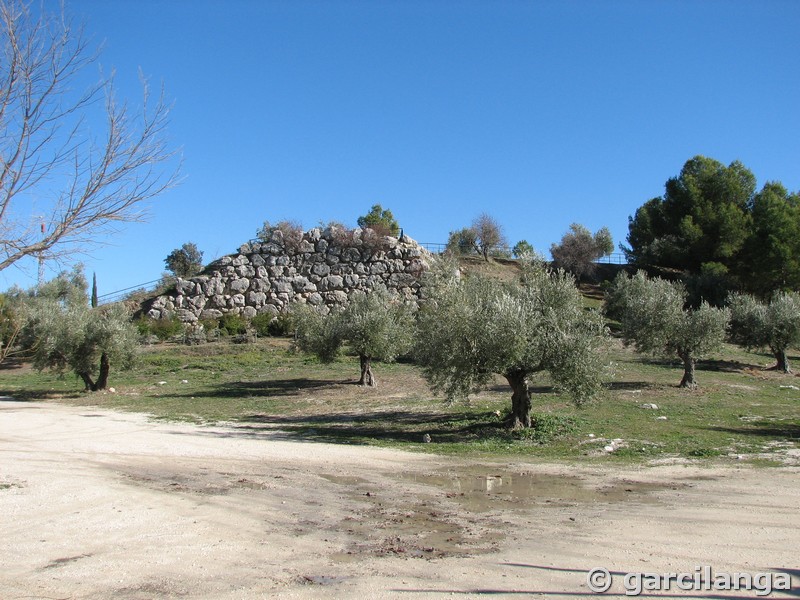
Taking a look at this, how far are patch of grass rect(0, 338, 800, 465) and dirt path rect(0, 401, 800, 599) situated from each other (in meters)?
2.58

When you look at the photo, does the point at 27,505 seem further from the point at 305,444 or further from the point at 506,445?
the point at 506,445

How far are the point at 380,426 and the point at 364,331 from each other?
8.30 meters

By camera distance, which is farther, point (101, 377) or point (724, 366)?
point (724, 366)

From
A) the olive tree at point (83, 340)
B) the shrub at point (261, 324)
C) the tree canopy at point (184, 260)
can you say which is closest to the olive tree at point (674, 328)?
the olive tree at point (83, 340)

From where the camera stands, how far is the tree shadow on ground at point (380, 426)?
1794 centimetres

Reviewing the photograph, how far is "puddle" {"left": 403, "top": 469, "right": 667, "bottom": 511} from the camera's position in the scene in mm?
10695

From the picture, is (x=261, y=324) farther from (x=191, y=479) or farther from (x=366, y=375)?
(x=191, y=479)

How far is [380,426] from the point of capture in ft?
64.9

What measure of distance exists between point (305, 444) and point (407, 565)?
9.96 m

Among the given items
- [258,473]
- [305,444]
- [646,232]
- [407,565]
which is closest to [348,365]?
[305,444]

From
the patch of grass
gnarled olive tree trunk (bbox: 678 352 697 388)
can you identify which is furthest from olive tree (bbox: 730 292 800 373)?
gnarled olive tree trunk (bbox: 678 352 697 388)

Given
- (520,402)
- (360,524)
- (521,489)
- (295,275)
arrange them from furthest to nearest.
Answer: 1. (295,275)
2. (520,402)
3. (521,489)
4. (360,524)

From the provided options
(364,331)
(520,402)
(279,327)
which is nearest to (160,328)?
(279,327)

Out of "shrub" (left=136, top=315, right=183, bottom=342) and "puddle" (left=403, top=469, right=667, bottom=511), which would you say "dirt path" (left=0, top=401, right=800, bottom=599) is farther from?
"shrub" (left=136, top=315, right=183, bottom=342)
